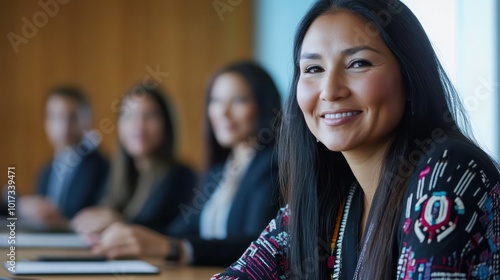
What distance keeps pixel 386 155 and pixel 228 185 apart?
54.7 inches

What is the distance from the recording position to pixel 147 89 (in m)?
3.61

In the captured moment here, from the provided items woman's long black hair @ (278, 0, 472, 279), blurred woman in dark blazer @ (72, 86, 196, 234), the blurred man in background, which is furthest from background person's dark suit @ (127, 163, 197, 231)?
woman's long black hair @ (278, 0, 472, 279)

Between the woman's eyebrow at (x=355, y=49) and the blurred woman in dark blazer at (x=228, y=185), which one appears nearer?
the woman's eyebrow at (x=355, y=49)

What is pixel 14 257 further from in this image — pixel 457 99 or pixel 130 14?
pixel 130 14

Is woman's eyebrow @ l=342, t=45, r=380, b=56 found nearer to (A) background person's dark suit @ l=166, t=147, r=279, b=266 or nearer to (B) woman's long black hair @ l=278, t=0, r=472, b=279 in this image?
(B) woman's long black hair @ l=278, t=0, r=472, b=279

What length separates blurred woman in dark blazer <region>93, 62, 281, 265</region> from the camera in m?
2.17

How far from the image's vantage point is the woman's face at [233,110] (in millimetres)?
2674

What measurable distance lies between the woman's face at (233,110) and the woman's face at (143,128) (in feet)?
2.66

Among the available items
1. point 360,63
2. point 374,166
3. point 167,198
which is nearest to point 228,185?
point 167,198

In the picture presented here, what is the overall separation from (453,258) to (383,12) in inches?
18.3

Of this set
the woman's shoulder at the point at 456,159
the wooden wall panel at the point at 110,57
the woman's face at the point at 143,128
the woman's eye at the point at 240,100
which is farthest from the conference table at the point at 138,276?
the wooden wall panel at the point at 110,57

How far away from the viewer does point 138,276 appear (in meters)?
1.93

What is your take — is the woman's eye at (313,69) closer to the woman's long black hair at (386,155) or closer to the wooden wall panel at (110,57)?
the woman's long black hair at (386,155)

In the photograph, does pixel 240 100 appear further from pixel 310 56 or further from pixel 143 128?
pixel 310 56
